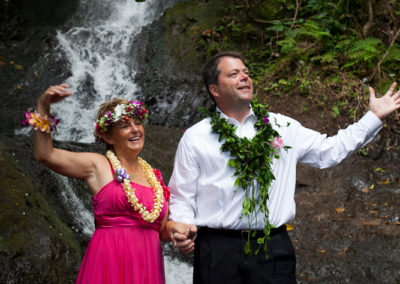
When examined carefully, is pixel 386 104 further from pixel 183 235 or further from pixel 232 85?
pixel 183 235

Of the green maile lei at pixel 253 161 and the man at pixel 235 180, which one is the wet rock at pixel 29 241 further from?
the green maile lei at pixel 253 161

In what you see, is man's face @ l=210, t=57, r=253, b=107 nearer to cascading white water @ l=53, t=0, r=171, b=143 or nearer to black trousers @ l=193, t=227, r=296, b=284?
black trousers @ l=193, t=227, r=296, b=284

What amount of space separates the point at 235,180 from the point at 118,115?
988mm

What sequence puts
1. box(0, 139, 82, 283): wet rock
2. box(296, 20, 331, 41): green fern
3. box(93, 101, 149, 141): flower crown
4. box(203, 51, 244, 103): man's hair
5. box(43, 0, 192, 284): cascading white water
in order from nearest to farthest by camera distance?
box(93, 101, 149, 141): flower crown < box(203, 51, 244, 103): man's hair < box(0, 139, 82, 283): wet rock < box(296, 20, 331, 41): green fern < box(43, 0, 192, 284): cascading white water

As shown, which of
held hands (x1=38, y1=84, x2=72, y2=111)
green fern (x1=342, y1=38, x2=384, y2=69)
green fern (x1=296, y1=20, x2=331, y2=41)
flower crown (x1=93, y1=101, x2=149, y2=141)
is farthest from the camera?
green fern (x1=296, y1=20, x2=331, y2=41)

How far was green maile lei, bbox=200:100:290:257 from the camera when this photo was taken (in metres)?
3.00

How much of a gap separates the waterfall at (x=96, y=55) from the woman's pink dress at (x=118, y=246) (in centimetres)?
559

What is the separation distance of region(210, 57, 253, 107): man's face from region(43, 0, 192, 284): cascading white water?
6.05 m

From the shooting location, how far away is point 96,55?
36.4 feet

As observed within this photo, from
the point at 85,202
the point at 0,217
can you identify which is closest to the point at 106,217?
the point at 0,217

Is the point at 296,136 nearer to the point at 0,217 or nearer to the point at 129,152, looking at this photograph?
the point at 129,152

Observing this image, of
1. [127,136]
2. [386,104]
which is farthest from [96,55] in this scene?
[386,104]

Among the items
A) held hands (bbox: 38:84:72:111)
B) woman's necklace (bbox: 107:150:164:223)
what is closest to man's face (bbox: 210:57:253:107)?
woman's necklace (bbox: 107:150:164:223)

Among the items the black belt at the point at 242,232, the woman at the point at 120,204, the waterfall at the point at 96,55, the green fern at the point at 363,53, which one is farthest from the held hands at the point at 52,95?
the green fern at the point at 363,53
